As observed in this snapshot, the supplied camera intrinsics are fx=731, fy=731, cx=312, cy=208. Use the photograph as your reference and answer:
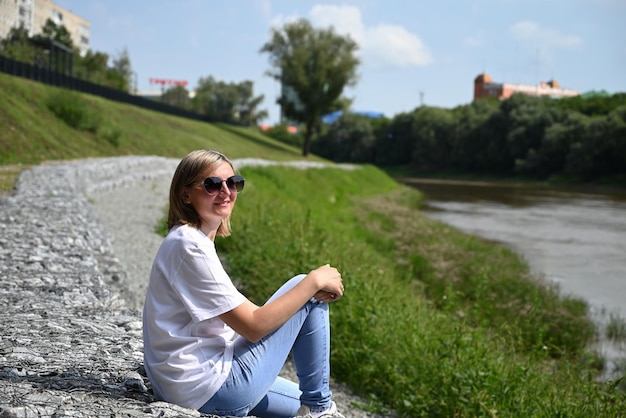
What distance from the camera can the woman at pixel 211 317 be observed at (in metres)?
3.05

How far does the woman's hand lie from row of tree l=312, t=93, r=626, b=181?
170 ft

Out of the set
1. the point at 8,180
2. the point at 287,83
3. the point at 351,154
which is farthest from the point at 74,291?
the point at 351,154

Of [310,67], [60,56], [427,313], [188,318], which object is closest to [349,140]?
[310,67]

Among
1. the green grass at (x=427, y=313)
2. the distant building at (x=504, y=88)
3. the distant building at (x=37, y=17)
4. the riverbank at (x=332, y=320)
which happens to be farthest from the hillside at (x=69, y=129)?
the distant building at (x=504, y=88)

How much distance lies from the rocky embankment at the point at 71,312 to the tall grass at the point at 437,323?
0.56m

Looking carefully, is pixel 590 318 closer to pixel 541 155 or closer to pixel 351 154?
pixel 541 155

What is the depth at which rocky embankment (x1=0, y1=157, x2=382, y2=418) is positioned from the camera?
3.21 meters

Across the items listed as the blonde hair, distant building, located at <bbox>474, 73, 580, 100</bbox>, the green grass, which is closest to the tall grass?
the green grass

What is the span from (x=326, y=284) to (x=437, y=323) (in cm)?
439

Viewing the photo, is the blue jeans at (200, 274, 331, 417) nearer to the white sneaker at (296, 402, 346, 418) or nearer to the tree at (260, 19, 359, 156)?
the white sneaker at (296, 402, 346, 418)

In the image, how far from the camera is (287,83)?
194 feet

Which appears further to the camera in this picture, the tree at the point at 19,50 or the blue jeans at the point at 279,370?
the tree at the point at 19,50

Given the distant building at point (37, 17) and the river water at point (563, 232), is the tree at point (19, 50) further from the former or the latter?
the river water at point (563, 232)

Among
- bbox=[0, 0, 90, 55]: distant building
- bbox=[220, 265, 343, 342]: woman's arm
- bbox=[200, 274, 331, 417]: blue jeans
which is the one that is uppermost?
bbox=[0, 0, 90, 55]: distant building
